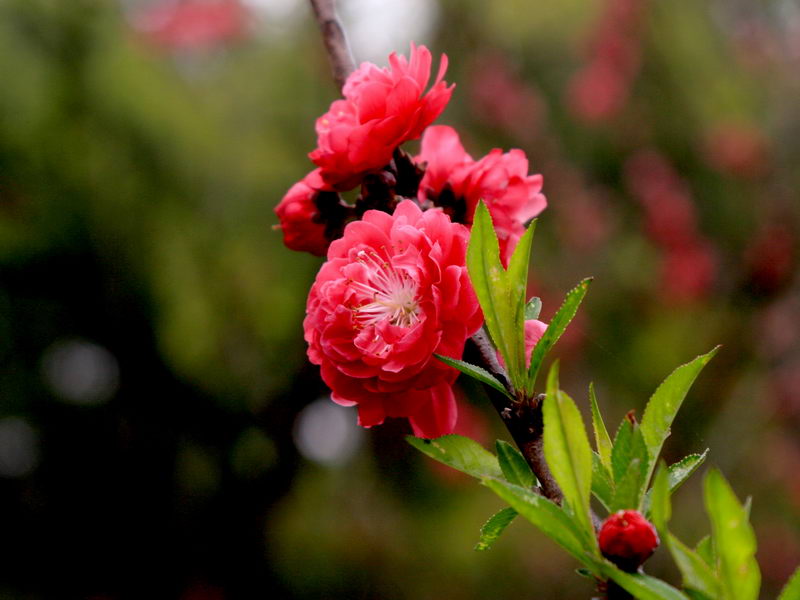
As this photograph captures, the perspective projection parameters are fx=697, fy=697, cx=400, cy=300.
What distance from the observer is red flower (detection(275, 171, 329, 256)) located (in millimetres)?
592

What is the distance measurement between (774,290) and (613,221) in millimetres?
775

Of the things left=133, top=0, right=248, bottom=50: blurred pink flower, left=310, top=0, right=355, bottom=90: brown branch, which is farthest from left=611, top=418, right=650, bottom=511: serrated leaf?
left=133, top=0, right=248, bottom=50: blurred pink flower

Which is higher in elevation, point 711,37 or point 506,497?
point 506,497

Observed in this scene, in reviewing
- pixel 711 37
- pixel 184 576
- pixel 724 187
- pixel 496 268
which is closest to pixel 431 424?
pixel 496 268

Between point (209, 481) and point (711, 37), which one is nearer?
point (209, 481)

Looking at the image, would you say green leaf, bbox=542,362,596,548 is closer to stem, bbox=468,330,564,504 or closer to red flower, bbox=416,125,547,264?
stem, bbox=468,330,564,504

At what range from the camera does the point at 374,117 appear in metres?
0.53

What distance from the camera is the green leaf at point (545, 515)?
0.34m

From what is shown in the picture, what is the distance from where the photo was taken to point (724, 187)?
3518mm

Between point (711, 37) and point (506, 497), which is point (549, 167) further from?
point (506, 497)

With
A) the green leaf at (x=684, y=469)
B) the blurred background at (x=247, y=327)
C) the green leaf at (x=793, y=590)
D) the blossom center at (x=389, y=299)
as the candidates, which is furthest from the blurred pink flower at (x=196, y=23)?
the green leaf at (x=793, y=590)

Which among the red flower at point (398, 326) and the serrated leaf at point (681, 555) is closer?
the serrated leaf at point (681, 555)

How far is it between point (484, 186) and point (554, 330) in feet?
0.64

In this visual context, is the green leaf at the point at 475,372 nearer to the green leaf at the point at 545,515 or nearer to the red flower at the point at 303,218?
the green leaf at the point at 545,515
